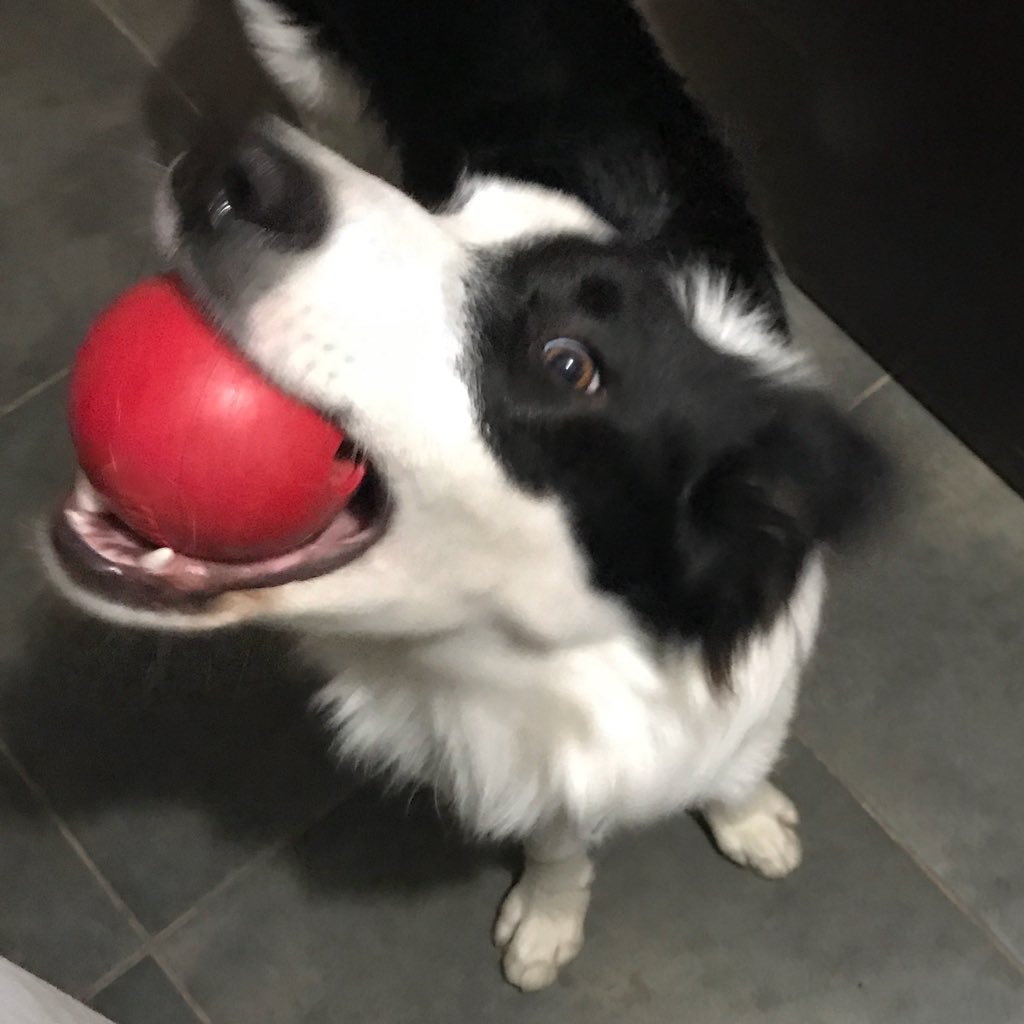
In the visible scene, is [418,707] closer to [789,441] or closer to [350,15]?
[789,441]

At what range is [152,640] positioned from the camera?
87.2 inches

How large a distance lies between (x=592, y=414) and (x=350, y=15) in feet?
3.79

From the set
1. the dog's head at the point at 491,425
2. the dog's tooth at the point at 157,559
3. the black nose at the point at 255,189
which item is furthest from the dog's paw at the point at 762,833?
the black nose at the point at 255,189

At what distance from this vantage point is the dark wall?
1867 millimetres

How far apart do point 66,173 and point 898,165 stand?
1767 mm

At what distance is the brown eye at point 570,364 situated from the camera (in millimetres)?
1124

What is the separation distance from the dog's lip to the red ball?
5cm

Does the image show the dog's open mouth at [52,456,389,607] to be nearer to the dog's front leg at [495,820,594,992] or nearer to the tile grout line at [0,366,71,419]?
the dog's front leg at [495,820,594,992]

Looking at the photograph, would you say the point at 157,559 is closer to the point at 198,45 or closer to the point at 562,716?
the point at 562,716

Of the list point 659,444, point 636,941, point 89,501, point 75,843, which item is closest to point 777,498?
point 659,444

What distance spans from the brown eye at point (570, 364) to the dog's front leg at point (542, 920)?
96cm

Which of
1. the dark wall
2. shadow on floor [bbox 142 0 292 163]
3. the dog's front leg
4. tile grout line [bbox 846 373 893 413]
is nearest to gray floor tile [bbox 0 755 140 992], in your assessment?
the dog's front leg

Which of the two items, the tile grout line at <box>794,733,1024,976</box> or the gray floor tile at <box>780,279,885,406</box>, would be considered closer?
the tile grout line at <box>794,733,1024,976</box>

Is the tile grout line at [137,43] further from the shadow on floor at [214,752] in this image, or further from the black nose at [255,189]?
the black nose at [255,189]
